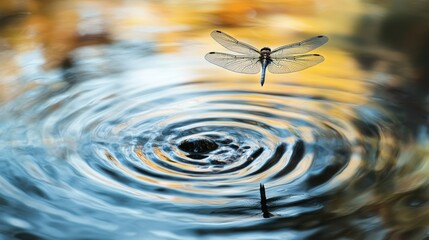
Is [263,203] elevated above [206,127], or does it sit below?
below

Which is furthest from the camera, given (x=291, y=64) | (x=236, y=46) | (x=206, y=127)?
(x=236, y=46)

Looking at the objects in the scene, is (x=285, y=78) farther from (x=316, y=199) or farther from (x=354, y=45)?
(x=316, y=199)

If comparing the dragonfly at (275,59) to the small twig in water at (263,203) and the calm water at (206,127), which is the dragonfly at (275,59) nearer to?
the calm water at (206,127)

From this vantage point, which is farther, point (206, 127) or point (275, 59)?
point (275, 59)

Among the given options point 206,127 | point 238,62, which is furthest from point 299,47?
point 206,127

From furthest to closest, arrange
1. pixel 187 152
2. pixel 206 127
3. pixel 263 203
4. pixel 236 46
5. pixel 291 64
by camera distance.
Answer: pixel 236 46, pixel 291 64, pixel 206 127, pixel 187 152, pixel 263 203

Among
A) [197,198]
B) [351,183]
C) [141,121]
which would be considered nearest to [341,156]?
[351,183]

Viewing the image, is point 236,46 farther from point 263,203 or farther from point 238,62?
point 263,203
